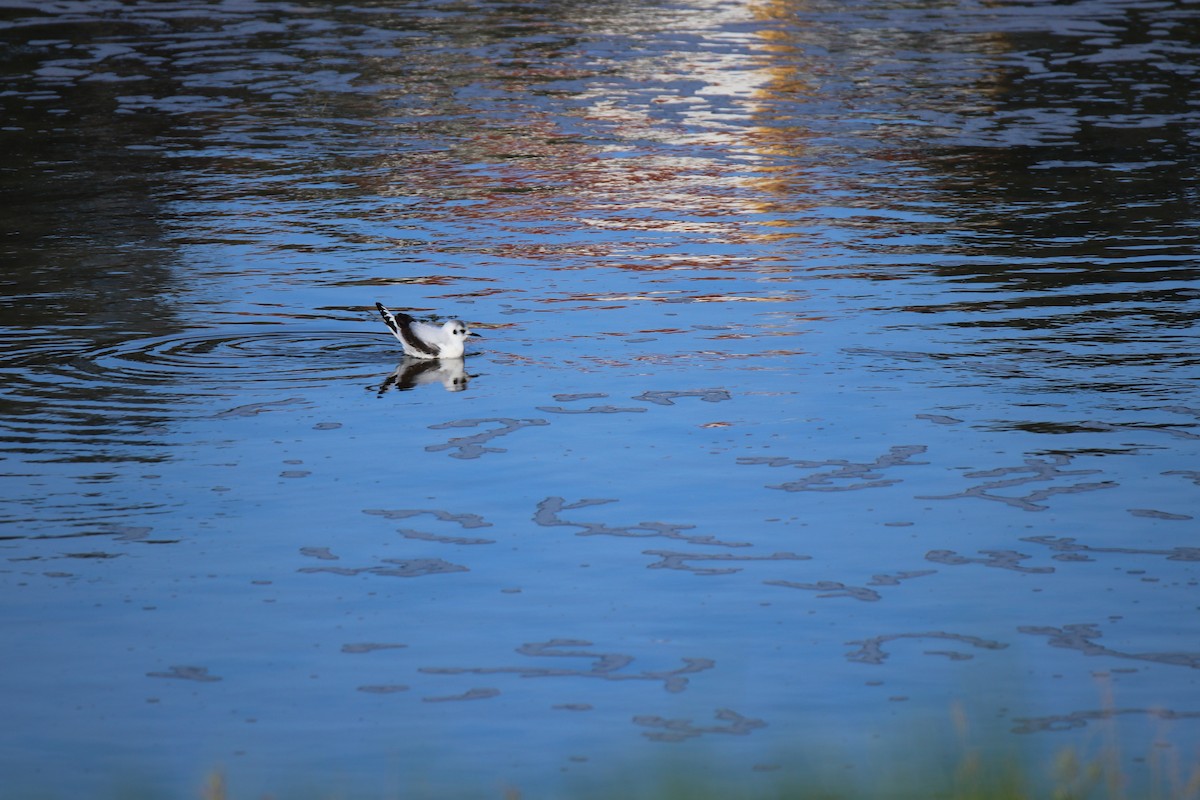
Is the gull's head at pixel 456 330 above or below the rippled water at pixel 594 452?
above

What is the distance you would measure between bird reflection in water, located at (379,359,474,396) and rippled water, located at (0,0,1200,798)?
58 millimetres

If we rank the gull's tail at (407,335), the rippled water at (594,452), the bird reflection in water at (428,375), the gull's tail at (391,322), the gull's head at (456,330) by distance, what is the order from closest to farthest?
the rippled water at (594,452), the bird reflection in water at (428,375), the gull's head at (456,330), the gull's tail at (407,335), the gull's tail at (391,322)

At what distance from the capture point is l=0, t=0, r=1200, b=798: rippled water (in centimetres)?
860

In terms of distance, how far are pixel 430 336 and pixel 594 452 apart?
2674mm

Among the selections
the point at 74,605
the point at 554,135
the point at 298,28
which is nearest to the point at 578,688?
the point at 74,605

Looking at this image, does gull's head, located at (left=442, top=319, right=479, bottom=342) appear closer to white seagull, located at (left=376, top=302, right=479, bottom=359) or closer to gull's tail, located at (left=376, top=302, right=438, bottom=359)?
white seagull, located at (left=376, top=302, right=479, bottom=359)

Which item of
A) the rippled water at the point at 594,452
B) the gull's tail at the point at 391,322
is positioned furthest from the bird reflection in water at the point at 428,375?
the gull's tail at the point at 391,322

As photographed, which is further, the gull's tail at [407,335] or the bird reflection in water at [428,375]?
the gull's tail at [407,335]

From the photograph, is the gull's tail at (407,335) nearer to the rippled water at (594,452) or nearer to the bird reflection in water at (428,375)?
the bird reflection in water at (428,375)

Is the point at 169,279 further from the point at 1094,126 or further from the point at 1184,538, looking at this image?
the point at 1094,126

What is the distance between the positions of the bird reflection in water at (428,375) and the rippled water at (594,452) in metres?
0.06

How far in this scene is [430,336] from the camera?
14789mm

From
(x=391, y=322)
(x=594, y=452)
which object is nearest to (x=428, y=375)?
(x=391, y=322)

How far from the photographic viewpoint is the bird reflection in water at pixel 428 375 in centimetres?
1457
